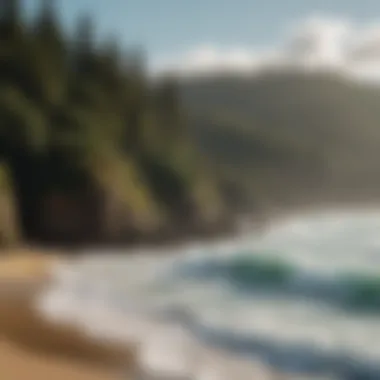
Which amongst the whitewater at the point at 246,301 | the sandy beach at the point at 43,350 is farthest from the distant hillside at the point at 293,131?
the sandy beach at the point at 43,350

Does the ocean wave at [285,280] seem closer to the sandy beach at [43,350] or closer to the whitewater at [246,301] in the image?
the whitewater at [246,301]

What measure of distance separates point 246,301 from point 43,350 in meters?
0.67

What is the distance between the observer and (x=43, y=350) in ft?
6.59

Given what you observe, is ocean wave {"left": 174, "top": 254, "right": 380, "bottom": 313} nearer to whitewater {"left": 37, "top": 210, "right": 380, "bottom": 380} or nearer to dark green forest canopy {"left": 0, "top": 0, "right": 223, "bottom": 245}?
whitewater {"left": 37, "top": 210, "right": 380, "bottom": 380}

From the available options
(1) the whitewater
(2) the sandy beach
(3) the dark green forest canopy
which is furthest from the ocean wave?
(2) the sandy beach

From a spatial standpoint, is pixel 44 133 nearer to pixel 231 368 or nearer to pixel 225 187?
pixel 225 187

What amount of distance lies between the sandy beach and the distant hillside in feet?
2.22

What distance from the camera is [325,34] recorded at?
2039mm

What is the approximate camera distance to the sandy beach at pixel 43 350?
1.82 meters

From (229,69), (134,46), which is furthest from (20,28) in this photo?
(229,69)

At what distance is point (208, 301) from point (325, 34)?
2.96 ft

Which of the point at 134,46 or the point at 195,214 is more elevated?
the point at 134,46

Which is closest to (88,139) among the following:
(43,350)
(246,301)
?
(246,301)

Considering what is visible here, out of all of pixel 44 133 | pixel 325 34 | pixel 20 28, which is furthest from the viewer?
pixel 44 133
